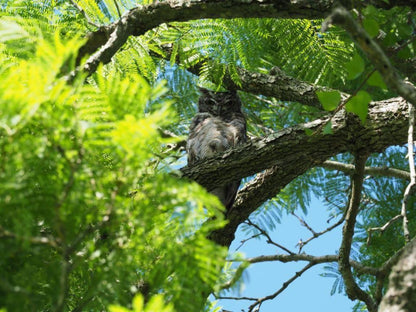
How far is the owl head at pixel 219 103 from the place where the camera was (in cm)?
442

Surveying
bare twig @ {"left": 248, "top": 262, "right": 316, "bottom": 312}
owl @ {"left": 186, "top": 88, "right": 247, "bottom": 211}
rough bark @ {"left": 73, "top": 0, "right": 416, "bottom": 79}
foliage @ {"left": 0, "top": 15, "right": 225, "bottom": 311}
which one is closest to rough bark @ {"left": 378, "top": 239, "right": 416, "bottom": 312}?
foliage @ {"left": 0, "top": 15, "right": 225, "bottom": 311}

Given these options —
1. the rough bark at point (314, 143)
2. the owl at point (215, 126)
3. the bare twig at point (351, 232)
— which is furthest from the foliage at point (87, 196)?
the owl at point (215, 126)

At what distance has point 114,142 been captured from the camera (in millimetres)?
1142

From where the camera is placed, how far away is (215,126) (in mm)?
4164

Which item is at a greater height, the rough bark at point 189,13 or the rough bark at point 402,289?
the rough bark at point 189,13

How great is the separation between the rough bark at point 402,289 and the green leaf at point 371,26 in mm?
594

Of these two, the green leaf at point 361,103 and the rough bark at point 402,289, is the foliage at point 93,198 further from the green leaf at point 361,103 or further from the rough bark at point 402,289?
the rough bark at point 402,289

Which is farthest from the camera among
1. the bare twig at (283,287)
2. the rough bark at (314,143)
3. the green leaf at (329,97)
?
the bare twig at (283,287)

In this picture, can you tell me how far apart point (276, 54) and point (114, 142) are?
3.02 m

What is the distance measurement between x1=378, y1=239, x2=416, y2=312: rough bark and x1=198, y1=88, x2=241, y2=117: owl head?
293 cm

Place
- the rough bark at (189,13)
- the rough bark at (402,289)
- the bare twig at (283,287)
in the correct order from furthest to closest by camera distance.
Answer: the bare twig at (283,287)
the rough bark at (189,13)
the rough bark at (402,289)

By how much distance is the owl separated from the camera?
13.0 ft

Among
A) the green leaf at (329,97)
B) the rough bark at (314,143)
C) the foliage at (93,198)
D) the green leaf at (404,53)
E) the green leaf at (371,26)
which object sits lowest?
the foliage at (93,198)

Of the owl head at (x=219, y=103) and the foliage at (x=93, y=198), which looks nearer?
the foliage at (x=93, y=198)
